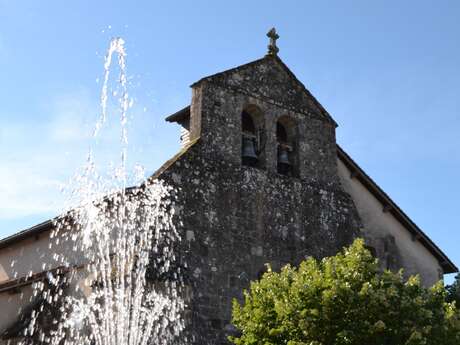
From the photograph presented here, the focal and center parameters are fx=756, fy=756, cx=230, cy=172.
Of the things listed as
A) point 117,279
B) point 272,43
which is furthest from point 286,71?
point 117,279

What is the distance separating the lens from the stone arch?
19.7 meters

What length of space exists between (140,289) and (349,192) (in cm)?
814

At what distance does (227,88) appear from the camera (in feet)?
62.3

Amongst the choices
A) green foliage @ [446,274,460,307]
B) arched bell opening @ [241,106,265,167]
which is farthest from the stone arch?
green foliage @ [446,274,460,307]

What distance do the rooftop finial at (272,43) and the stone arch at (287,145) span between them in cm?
183

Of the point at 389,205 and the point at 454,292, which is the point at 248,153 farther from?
the point at 454,292

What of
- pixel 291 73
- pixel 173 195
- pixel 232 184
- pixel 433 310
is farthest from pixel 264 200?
pixel 433 310

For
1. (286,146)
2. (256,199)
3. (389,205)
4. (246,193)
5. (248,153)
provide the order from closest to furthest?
(246,193), (256,199), (248,153), (286,146), (389,205)

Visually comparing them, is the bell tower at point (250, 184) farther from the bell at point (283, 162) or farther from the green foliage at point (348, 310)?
the green foliage at point (348, 310)

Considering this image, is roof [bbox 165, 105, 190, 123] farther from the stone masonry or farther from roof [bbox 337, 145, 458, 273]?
roof [bbox 337, 145, 458, 273]

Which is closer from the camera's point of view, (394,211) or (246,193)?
(246,193)

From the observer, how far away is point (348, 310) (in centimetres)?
1399

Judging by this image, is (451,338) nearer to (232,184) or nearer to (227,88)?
(232,184)

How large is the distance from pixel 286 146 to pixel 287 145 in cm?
6
